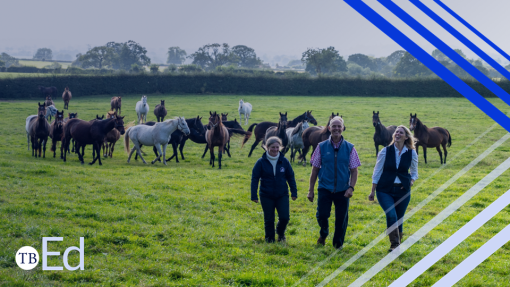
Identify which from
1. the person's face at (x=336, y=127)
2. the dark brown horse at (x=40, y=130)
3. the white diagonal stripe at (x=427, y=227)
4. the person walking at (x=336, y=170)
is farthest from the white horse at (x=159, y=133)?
the person's face at (x=336, y=127)

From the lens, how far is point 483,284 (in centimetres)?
556

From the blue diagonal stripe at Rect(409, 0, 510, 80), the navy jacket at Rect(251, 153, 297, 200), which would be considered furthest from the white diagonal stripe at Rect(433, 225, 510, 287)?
the blue diagonal stripe at Rect(409, 0, 510, 80)

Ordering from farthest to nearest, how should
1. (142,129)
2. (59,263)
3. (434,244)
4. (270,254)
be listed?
(142,129) < (434,244) < (270,254) < (59,263)

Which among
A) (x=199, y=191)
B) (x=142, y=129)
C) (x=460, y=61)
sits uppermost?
(x=460, y=61)

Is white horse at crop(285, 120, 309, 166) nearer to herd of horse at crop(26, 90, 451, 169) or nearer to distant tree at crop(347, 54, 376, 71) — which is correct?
herd of horse at crop(26, 90, 451, 169)

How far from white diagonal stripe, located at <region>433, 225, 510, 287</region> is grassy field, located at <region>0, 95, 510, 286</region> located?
0.13 m

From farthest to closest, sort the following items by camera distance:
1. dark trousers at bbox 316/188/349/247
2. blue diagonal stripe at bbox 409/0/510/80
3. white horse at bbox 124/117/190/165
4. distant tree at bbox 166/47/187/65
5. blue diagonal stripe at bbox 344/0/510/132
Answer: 1. distant tree at bbox 166/47/187/65
2. white horse at bbox 124/117/190/165
3. dark trousers at bbox 316/188/349/247
4. blue diagonal stripe at bbox 409/0/510/80
5. blue diagonal stripe at bbox 344/0/510/132

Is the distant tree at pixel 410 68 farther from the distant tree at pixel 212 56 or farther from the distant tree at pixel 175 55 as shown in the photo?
the distant tree at pixel 175 55

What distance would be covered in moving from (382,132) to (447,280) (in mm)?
11256

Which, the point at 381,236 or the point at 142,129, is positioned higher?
the point at 142,129

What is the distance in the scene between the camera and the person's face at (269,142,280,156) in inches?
258

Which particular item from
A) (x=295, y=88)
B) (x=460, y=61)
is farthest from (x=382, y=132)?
(x=295, y=88)

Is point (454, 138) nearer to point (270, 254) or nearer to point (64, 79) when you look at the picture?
point (270, 254)

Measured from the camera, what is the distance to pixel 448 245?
700cm
